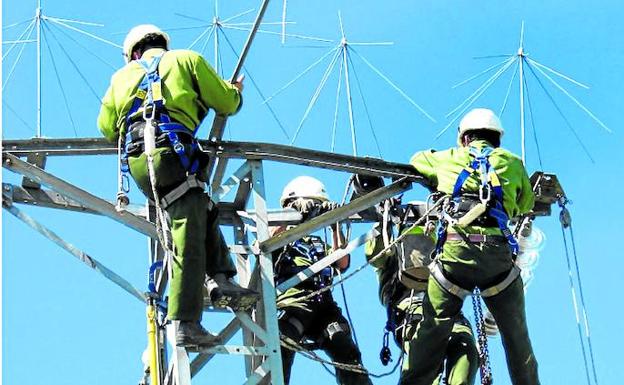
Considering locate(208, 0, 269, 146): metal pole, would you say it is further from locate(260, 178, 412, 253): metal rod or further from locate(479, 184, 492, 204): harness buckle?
locate(479, 184, 492, 204): harness buckle

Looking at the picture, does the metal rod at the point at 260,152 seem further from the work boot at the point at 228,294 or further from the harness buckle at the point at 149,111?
the work boot at the point at 228,294

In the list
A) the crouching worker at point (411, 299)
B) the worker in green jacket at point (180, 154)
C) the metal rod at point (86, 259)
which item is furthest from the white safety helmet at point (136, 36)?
the crouching worker at point (411, 299)

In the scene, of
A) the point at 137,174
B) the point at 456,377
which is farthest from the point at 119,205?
the point at 456,377

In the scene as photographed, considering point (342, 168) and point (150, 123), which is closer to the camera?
point (150, 123)

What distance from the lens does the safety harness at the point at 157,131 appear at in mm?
9883

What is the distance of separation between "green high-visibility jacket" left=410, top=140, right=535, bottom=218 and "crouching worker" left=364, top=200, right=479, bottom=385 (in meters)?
0.59

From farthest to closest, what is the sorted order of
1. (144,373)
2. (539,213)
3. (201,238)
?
1. (539,213)
2. (144,373)
3. (201,238)

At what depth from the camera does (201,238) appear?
386 inches

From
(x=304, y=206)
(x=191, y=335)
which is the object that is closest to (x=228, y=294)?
(x=191, y=335)

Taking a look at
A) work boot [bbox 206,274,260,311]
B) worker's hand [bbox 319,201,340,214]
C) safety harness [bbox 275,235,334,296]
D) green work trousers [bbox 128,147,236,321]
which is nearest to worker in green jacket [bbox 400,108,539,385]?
worker's hand [bbox 319,201,340,214]

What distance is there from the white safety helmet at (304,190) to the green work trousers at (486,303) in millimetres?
2054

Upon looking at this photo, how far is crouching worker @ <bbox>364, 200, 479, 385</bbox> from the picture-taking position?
1262 centimetres

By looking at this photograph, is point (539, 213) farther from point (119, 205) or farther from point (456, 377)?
point (119, 205)

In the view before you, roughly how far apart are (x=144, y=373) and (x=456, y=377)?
10.5 feet
